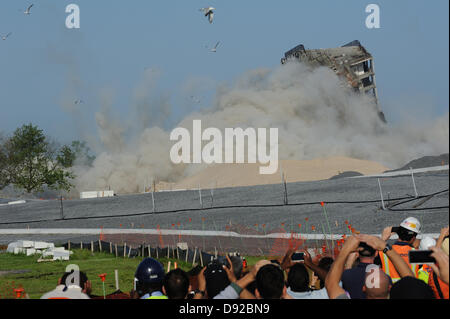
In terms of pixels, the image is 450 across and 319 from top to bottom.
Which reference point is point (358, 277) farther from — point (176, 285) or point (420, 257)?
point (176, 285)

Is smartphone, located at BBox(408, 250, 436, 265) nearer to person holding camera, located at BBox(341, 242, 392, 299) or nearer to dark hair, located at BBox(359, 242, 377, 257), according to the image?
dark hair, located at BBox(359, 242, 377, 257)

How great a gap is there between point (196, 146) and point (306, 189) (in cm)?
5023

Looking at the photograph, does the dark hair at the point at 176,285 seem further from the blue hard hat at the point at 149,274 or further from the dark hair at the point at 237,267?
the dark hair at the point at 237,267

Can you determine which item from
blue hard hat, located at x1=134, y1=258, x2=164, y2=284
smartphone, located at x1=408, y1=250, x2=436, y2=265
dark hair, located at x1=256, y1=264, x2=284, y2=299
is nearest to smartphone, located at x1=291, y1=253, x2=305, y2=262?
blue hard hat, located at x1=134, y1=258, x2=164, y2=284

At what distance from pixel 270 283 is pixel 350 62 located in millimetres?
73529

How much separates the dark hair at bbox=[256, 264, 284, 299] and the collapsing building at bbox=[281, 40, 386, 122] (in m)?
72.9

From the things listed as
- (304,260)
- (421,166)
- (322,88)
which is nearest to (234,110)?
(322,88)

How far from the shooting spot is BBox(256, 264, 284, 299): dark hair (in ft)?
16.5

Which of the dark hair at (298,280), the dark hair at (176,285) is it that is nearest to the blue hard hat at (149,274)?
the dark hair at (176,285)

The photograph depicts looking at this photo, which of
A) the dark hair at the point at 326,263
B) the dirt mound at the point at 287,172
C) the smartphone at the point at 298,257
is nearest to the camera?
the smartphone at the point at 298,257

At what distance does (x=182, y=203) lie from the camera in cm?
4512

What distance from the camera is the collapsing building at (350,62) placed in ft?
250

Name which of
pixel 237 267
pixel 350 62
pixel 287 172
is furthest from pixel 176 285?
pixel 350 62

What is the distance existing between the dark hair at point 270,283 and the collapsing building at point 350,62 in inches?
2870
